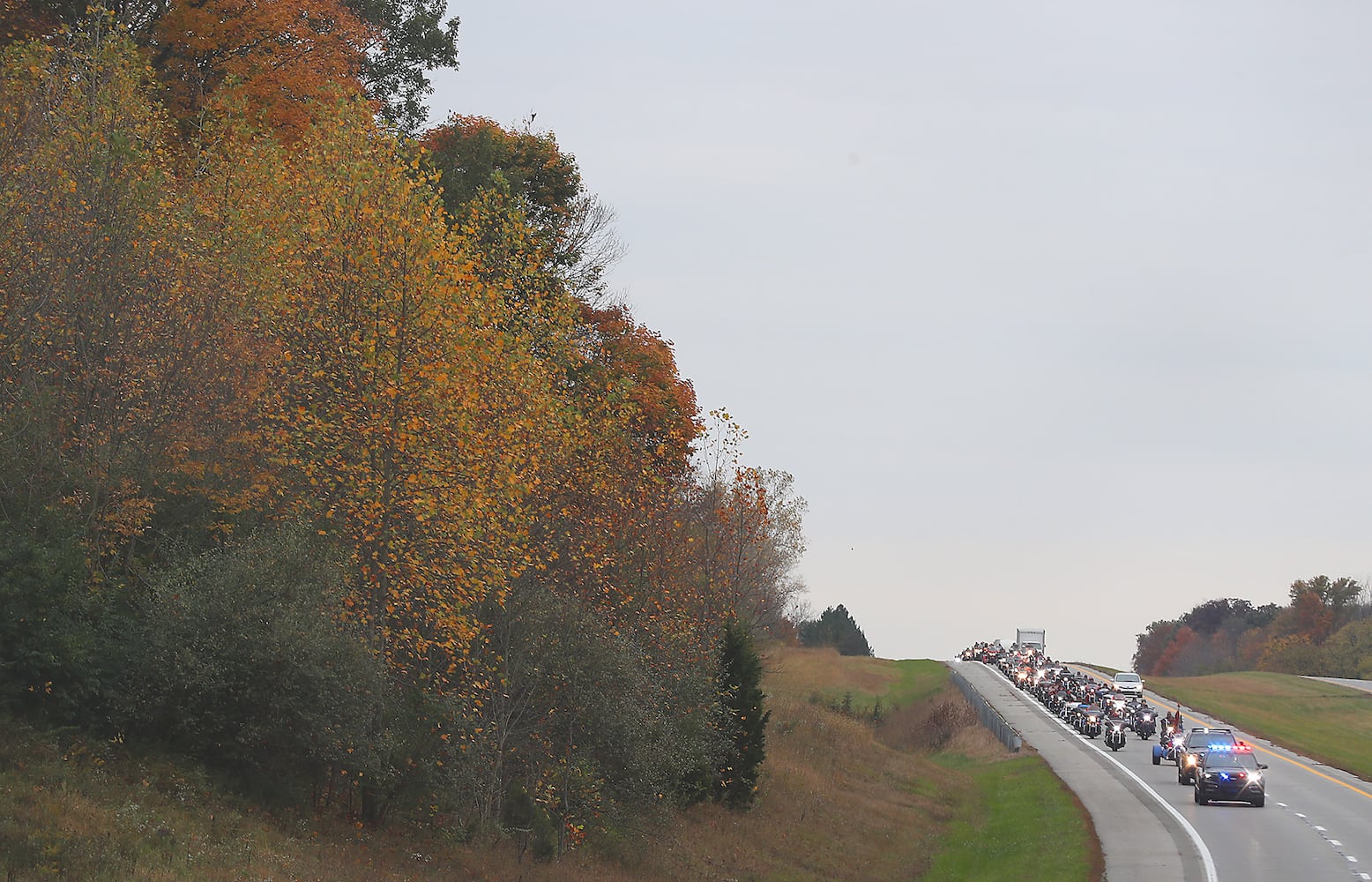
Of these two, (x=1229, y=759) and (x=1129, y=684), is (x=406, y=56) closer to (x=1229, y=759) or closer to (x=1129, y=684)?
(x=1229, y=759)

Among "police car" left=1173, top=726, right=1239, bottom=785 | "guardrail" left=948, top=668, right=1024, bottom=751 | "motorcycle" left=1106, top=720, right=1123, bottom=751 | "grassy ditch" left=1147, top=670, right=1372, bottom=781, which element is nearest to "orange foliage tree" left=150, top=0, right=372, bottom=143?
"police car" left=1173, top=726, right=1239, bottom=785

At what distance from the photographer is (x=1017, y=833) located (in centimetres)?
4259

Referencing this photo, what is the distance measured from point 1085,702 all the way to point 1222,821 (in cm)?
4710

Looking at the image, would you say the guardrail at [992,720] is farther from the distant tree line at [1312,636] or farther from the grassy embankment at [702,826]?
the distant tree line at [1312,636]

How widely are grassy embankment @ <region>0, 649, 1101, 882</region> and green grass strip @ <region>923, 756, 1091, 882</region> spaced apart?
105 mm

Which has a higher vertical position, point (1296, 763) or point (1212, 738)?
point (1212, 738)


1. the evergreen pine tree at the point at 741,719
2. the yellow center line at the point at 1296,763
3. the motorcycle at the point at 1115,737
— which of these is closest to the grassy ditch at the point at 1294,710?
the yellow center line at the point at 1296,763

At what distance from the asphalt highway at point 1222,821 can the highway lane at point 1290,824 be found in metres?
0.03

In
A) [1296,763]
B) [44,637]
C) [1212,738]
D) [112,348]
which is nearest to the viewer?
[44,637]

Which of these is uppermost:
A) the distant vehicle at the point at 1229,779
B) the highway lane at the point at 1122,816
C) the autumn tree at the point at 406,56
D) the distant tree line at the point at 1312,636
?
the autumn tree at the point at 406,56

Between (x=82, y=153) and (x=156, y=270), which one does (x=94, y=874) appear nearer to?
(x=156, y=270)

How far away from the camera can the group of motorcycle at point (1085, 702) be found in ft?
230

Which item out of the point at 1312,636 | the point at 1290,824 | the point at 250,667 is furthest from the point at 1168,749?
the point at 1312,636

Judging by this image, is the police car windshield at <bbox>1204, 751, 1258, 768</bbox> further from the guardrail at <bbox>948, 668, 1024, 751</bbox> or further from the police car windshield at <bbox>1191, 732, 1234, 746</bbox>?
the guardrail at <bbox>948, 668, 1024, 751</bbox>
